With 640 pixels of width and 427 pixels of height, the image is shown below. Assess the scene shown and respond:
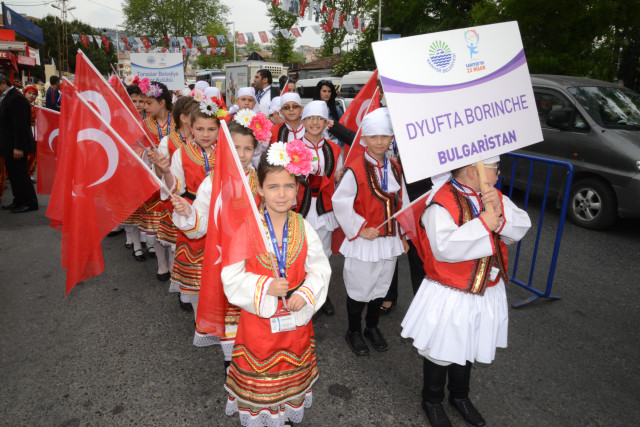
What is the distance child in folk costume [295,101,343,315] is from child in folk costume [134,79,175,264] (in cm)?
176

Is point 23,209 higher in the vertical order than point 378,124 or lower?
lower

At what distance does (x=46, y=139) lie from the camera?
4.25 meters

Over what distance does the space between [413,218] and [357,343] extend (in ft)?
3.97

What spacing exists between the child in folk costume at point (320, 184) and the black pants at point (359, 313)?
580 mm

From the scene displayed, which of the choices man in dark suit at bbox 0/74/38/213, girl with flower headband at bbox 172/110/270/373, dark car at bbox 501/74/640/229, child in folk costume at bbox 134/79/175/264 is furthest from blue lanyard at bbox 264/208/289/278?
man in dark suit at bbox 0/74/38/213

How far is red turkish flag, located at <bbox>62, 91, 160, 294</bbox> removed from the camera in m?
2.63

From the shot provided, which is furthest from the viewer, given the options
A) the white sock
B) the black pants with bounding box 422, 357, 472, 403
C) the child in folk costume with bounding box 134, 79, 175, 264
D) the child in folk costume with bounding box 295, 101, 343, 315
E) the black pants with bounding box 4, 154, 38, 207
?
the black pants with bounding box 4, 154, 38, 207

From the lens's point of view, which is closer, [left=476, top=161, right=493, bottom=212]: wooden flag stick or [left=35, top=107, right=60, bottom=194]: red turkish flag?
[left=476, top=161, right=493, bottom=212]: wooden flag stick

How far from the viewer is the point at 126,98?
3.67 m

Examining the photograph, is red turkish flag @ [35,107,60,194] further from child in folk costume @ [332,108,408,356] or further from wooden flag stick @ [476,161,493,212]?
wooden flag stick @ [476,161,493,212]

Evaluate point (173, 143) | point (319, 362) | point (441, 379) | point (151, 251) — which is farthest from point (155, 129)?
point (441, 379)

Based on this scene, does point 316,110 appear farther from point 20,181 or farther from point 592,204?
point 20,181

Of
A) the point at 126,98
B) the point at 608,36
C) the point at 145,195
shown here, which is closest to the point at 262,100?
the point at 126,98

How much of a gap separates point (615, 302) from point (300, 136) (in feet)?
11.9
